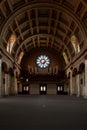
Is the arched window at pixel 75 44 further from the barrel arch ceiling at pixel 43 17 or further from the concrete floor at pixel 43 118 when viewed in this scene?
the concrete floor at pixel 43 118

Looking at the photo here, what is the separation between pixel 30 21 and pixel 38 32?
890 cm

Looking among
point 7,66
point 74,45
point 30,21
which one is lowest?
point 7,66

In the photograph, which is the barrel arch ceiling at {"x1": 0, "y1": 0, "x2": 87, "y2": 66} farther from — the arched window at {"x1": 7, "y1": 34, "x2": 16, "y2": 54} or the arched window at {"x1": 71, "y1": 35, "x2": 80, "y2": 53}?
the arched window at {"x1": 71, "y1": 35, "x2": 80, "y2": 53}

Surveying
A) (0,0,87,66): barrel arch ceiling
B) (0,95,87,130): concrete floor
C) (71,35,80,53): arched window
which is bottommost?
(0,95,87,130): concrete floor

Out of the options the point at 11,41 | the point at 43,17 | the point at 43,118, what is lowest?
the point at 43,118

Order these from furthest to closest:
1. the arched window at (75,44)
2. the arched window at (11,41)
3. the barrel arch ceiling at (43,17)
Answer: the arched window at (75,44) → the arched window at (11,41) → the barrel arch ceiling at (43,17)

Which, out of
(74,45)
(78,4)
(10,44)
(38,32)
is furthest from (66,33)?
(78,4)

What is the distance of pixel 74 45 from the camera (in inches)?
1859

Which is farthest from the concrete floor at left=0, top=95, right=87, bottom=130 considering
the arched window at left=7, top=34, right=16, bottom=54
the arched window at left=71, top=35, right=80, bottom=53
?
the arched window at left=71, top=35, right=80, bottom=53

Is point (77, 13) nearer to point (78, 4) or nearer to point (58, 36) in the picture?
point (78, 4)

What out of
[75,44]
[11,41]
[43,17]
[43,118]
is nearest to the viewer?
[43,118]

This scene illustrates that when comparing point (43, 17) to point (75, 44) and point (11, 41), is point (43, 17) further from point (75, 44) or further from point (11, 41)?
point (75, 44)

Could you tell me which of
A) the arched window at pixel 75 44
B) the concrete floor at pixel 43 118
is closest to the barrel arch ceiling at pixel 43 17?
the arched window at pixel 75 44

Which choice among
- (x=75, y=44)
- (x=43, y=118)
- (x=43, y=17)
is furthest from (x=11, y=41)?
(x=43, y=118)
